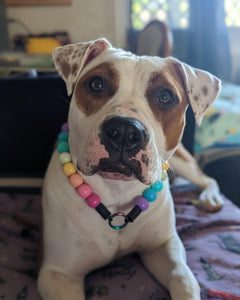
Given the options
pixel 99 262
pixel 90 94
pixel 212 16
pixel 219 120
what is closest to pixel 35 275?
pixel 99 262

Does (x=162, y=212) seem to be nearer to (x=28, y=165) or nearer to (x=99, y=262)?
(x=99, y=262)

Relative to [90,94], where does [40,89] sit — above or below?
below

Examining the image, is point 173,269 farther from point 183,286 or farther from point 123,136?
point 123,136

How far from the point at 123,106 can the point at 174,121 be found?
0.26 meters

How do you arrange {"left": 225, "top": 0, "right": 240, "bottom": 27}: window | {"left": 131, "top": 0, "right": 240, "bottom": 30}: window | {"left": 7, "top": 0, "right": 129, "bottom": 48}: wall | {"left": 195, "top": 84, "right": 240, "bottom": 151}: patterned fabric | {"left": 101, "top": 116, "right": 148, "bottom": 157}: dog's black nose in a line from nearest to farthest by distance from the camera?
{"left": 101, "top": 116, "right": 148, "bottom": 157}: dog's black nose, {"left": 195, "top": 84, "right": 240, "bottom": 151}: patterned fabric, {"left": 225, "top": 0, "right": 240, "bottom": 27}: window, {"left": 131, "top": 0, "right": 240, "bottom": 30}: window, {"left": 7, "top": 0, "right": 129, "bottom": 48}: wall

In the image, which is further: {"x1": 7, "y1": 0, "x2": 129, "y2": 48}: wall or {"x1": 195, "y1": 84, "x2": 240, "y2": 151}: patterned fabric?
{"x1": 7, "y1": 0, "x2": 129, "y2": 48}: wall

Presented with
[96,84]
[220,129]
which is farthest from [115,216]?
[220,129]

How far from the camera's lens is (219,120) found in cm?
258

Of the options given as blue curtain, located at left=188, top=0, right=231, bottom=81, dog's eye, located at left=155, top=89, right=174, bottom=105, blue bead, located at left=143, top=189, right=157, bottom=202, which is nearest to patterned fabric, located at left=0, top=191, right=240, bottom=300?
blue bead, located at left=143, top=189, right=157, bottom=202

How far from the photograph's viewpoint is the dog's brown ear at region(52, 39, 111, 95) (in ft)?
3.89

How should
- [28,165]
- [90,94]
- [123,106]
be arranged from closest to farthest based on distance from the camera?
[123,106] < [90,94] < [28,165]

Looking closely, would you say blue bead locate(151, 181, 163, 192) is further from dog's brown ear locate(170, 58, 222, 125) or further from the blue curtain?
the blue curtain

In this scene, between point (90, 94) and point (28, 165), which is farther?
point (28, 165)

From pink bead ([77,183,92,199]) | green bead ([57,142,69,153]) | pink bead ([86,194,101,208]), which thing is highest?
green bead ([57,142,69,153])
